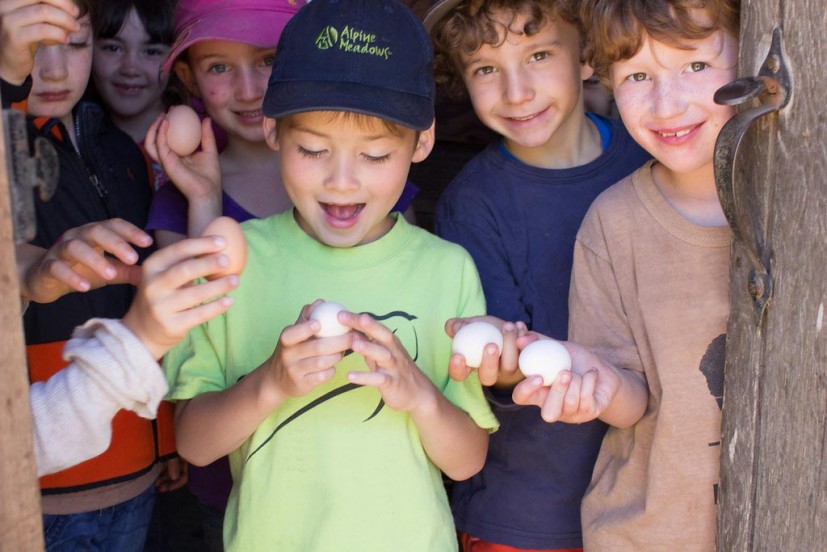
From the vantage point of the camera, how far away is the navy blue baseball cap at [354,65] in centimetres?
200

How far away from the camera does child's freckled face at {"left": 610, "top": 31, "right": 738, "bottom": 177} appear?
1.93 m

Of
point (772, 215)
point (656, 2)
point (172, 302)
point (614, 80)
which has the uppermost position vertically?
point (656, 2)

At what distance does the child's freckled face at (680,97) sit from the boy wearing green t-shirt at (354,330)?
438 mm

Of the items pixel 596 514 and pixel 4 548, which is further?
pixel 596 514

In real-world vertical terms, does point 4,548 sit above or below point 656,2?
below

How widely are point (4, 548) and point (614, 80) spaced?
1.44 metres

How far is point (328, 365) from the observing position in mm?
1778

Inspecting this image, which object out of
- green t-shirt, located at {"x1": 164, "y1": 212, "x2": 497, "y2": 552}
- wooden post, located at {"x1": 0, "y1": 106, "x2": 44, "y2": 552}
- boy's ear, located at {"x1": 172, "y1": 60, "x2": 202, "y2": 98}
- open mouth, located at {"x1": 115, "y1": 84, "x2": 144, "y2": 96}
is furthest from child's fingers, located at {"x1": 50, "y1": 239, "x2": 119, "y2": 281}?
open mouth, located at {"x1": 115, "y1": 84, "x2": 144, "y2": 96}

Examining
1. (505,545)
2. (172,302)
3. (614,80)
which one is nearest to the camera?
(172,302)

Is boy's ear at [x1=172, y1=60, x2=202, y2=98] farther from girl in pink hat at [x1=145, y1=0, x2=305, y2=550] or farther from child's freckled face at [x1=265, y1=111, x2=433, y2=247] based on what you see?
child's freckled face at [x1=265, y1=111, x2=433, y2=247]

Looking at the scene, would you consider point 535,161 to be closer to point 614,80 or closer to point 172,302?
point 614,80

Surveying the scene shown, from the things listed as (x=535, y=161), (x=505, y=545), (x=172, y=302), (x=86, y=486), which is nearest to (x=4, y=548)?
(x=172, y=302)

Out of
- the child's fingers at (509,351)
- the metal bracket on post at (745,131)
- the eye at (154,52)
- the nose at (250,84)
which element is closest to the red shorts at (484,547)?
the child's fingers at (509,351)

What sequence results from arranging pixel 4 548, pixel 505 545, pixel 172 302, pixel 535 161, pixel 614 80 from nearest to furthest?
pixel 4 548 → pixel 172 302 → pixel 614 80 → pixel 505 545 → pixel 535 161
